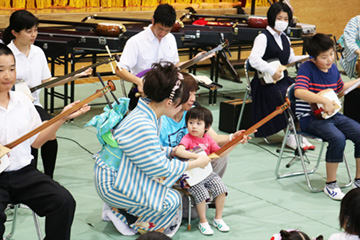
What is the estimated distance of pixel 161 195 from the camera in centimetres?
327

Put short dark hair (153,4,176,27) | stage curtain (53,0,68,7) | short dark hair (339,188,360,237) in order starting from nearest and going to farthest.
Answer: short dark hair (339,188,360,237) → short dark hair (153,4,176,27) → stage curtain (53,0,68,7)

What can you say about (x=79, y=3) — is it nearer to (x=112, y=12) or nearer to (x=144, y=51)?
(x=112, y=12)

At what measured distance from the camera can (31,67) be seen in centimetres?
404

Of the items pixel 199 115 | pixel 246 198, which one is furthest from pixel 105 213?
pixel 246 198

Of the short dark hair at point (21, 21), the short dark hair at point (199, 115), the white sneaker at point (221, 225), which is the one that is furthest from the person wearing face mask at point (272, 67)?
the short dark hair at point (21, 21)

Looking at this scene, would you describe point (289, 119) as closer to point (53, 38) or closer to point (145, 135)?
point (145, 135)

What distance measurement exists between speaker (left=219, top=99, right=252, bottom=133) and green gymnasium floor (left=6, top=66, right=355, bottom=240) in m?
0.26

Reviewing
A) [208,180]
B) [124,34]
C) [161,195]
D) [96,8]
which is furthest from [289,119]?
[96,8]

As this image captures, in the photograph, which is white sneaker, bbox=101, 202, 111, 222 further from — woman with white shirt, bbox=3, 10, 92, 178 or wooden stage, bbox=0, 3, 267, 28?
wooden stage, bbox=0, 3, 267, 28

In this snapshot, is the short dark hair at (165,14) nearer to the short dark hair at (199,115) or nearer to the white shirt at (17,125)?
the short dark hair at (199,115)

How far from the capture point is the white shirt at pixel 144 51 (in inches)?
185

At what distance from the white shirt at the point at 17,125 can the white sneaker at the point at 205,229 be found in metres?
1.14

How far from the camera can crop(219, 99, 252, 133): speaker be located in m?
5.62

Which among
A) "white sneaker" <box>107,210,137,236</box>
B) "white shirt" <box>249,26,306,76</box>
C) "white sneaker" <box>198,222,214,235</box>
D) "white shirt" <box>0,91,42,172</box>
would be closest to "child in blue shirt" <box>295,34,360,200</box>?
"white shirt" <box>249,26,306,76</box>
